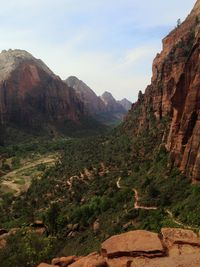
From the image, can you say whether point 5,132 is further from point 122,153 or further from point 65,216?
point 65,216

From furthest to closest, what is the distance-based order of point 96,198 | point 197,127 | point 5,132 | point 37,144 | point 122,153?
point 5,132, point 37,144, point 122,153, point 96,198, point 197,127

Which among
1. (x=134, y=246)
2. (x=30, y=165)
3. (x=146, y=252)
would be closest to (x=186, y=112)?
(x=134, y=246)

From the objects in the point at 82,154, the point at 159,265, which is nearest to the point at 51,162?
the point at 82,154

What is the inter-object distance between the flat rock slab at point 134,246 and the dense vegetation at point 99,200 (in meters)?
18.0

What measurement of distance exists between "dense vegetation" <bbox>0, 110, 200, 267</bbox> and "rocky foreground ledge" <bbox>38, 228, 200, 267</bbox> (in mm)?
17413

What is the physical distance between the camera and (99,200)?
2672 inches

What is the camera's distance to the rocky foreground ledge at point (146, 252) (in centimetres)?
2384

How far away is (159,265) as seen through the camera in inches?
920

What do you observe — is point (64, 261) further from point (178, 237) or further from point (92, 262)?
point (178, 237)

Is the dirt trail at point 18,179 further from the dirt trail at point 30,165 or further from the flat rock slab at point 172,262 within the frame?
the flat rock slab at point 172,262

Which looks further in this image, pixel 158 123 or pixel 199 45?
pixel 158 123

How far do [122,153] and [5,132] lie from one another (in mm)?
109673

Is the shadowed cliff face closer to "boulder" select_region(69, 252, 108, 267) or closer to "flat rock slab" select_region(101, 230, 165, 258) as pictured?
"flat rock slab" select_region(101, 230, 165, 258)

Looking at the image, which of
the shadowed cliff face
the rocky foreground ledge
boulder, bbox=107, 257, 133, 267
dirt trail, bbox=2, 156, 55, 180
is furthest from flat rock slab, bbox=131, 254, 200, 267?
dirt trail, bbox=2, 156, 55, 180
